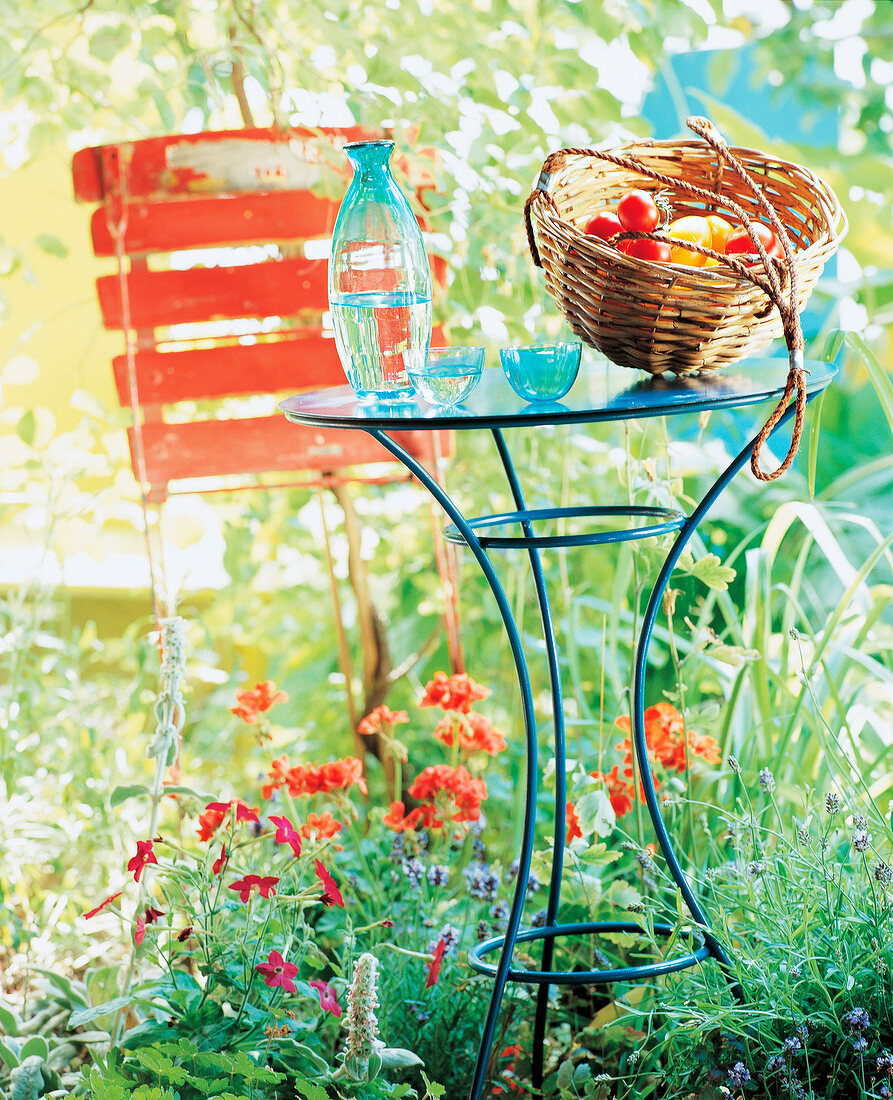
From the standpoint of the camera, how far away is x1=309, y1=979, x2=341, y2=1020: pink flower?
4.13 ft

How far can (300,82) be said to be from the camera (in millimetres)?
2158

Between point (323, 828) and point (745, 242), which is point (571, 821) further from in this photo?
point (745, 242)

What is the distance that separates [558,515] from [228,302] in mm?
1051

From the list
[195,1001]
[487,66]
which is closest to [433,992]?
[195,1001]

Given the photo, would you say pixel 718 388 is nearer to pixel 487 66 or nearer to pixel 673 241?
pixel 673 241

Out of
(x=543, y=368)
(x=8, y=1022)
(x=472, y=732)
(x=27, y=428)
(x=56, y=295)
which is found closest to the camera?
(x=543, y=368)

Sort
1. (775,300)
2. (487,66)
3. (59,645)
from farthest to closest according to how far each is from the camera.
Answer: (59,645)
(487,66)
(775,300)

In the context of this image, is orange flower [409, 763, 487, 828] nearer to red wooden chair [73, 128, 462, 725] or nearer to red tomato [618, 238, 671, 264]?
red wooden chair [73, 128, 462, 725]

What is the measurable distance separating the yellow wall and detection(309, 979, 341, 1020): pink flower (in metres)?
2.37

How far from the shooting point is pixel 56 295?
3.44 m

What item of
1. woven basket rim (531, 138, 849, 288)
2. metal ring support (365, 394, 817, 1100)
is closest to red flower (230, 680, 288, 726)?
metal ring support (365, 394, 817, 1100)

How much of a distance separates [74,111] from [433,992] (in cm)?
180

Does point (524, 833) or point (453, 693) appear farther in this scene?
point (453, 693)

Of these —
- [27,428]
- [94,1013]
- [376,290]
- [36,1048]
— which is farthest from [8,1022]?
[27,428]
